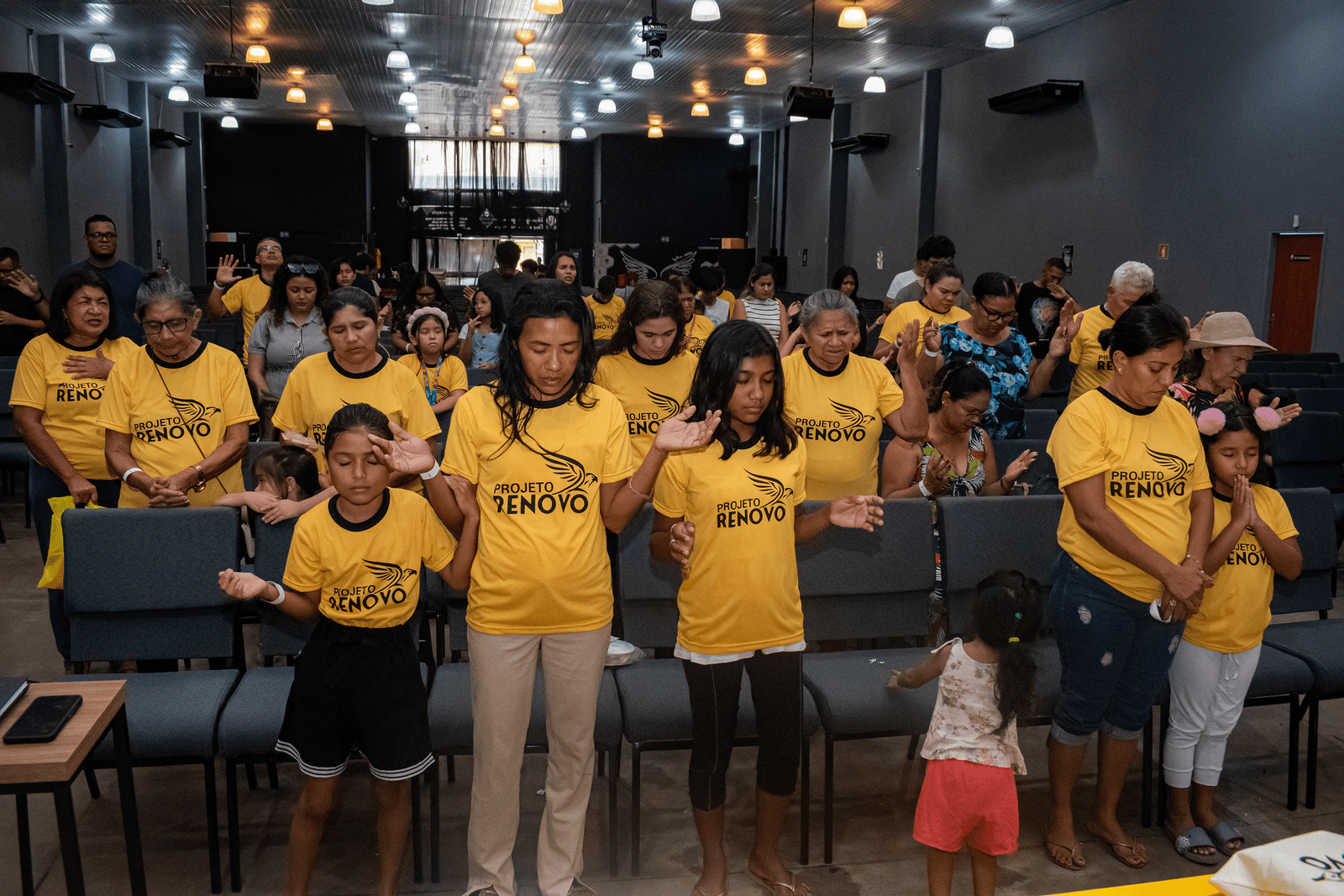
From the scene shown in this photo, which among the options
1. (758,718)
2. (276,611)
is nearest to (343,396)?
(276,611)

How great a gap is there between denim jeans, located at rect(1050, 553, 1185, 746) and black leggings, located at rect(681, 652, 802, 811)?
888 mm

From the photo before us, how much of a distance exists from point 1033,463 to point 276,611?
10.0 feet

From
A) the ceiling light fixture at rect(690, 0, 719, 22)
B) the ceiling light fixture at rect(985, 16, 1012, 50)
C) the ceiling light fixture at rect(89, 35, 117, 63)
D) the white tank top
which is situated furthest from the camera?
the ceiling light fixture at rect(89, 35, 117, 63)

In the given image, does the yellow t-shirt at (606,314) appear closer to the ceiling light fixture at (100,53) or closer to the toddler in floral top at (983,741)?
the toddler in floral top at (983,741)

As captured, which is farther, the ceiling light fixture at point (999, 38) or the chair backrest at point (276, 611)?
the ceiling light fixture at point (999, 38)

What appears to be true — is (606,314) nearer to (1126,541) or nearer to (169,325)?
(169,325)

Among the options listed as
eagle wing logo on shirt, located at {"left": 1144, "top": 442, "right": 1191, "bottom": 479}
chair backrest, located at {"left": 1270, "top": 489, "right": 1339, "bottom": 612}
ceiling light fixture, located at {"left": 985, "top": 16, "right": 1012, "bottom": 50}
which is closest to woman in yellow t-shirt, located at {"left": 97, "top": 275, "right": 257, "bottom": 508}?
eagle wing logo on shirt, located at {"left": 1144, "top": 442, "right": 1191, "bottom": 479}

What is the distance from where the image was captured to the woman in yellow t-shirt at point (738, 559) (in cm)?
257

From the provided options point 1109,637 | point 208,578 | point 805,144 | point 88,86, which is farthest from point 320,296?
point 805,144

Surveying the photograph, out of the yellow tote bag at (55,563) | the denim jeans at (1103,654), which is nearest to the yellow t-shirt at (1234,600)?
the denim jeans at (1103,654)

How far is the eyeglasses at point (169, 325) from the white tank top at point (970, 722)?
107 inches

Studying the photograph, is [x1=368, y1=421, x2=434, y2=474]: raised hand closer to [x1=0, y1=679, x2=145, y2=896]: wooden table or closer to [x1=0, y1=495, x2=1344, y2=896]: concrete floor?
[x1=0, y1=679, x2=145, y2=896]: wooden table

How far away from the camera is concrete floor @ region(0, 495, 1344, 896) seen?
9.46 ft

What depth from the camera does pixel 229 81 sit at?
36.8 ft
